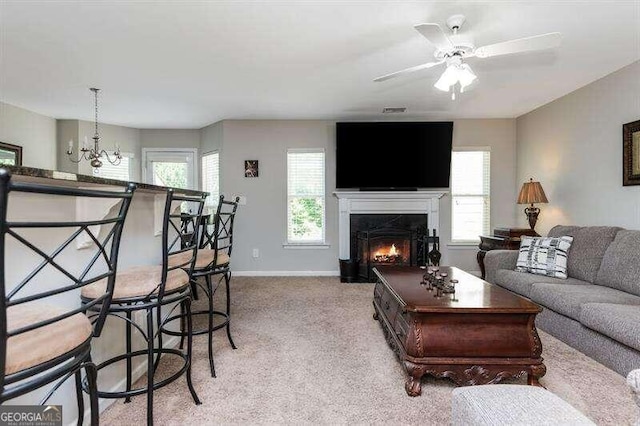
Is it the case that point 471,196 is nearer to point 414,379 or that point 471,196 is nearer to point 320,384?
point 414,379

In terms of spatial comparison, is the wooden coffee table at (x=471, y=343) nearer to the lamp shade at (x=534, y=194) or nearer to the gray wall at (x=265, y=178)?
the lamp shade at (x=534, y=194)

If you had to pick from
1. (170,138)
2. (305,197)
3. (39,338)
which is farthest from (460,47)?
(170,138)

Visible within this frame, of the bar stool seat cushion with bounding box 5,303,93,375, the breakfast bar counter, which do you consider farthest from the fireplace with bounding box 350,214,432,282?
the bar stool seat cushion with bounding box 5,303,93,375

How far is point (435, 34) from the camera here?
2.16 m

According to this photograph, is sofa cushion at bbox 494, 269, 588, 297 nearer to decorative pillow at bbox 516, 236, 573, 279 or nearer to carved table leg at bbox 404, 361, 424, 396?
decorative pillow at bbox 516, 236, 573, 279

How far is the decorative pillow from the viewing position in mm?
3273

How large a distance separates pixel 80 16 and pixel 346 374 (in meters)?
3.03

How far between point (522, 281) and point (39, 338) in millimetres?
3488

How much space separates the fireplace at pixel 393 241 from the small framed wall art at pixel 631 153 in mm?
2334

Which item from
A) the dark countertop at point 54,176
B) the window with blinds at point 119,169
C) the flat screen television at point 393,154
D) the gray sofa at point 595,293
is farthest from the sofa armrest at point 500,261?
the window with blinds at point 119,169

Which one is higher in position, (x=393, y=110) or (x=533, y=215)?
(x=393, y=110)

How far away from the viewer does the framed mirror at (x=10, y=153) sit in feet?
14.3

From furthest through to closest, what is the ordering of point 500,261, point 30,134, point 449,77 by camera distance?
point 30,134, point 500,261, point 449,77

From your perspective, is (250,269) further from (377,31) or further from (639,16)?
(639,16)
